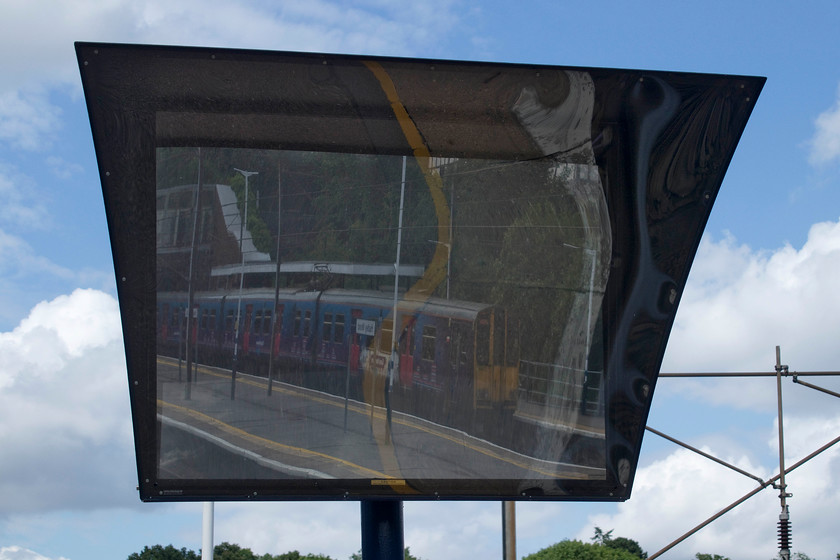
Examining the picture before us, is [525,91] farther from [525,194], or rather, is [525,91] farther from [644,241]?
[644,241]

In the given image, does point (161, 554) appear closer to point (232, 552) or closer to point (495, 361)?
point (232, 552)

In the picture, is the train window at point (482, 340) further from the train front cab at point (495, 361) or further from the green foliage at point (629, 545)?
the green foliage at point (629, 545)

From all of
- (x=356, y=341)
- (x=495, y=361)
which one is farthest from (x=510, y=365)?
(x=356, y=341)

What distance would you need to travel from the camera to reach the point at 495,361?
3754 mm

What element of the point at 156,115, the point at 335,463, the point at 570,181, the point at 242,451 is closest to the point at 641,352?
the point at 570,181

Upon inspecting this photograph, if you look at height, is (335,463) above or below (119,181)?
below

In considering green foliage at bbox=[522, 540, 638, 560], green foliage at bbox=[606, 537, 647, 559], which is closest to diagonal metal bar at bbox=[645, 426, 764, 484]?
green foliage at bbox=[522, 540, 638, 560]

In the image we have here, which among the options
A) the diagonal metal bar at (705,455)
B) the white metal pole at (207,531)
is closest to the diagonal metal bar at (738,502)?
the diagonal metal bar at (705,455)

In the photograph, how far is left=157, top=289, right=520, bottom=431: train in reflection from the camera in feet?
12.0

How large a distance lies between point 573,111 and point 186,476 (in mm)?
2195

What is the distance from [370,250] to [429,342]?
1.47 feet

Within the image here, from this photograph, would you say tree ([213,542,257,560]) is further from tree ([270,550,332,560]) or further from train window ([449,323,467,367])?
train window ([449,323,467,367])

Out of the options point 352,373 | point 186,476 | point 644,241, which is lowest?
point 186,476

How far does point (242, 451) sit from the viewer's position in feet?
12.1
